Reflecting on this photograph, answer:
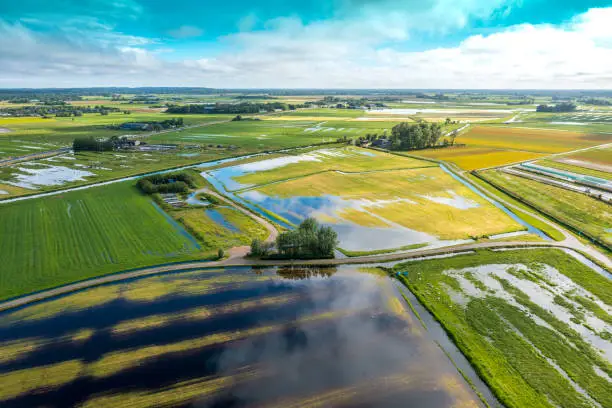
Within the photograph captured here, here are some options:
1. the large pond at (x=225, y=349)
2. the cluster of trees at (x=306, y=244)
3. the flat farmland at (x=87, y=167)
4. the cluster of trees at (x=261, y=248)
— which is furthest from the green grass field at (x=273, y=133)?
the large pond at (x=225, y=349)

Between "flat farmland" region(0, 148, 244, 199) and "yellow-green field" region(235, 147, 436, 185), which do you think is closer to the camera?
"flat farmland" region(0, 148, 244, 199)

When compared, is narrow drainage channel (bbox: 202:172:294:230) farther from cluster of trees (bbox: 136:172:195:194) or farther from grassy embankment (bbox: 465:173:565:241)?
grassy embankment (bbox: 465:173:565:241)

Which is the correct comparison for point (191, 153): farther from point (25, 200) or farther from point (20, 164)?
point (25, 200)

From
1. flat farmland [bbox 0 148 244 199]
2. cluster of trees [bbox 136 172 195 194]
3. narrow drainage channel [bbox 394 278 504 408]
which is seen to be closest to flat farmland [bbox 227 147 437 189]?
cluster of trees [bbox 136 172 195 194]

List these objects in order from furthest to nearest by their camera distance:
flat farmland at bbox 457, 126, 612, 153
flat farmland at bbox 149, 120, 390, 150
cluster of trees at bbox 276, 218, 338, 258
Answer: flat farmland at bbox 149, 120, 390, 150
flat farmland at bbox 457, 126, 612, 153
cluster of trees at bbox 276, 218, 338, 258

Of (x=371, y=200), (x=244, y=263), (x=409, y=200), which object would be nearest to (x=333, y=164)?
(x=371, y=200)

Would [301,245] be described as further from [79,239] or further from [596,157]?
[596,157]

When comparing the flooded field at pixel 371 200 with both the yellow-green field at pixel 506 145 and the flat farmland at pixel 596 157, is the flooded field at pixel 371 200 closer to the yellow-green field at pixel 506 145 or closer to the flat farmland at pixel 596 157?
the yellow-green field at pixel 506 145
